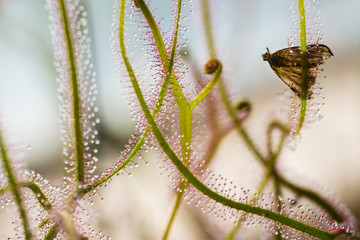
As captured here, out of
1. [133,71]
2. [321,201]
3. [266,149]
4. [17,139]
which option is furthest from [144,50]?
[321,201]

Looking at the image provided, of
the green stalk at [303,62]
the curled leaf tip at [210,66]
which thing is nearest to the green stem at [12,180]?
the curled leaf tip at [210,66]

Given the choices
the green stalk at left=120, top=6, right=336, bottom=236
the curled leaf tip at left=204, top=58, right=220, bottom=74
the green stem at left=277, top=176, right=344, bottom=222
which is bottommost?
the green stem at left=277, top=176, right=344, bottom=222

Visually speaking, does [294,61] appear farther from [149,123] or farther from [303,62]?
[149,123]

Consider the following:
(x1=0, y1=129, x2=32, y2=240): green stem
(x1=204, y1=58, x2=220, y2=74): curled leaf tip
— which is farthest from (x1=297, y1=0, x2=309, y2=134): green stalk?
(x1=0, y1=129, x2=32, y2=240): green stem

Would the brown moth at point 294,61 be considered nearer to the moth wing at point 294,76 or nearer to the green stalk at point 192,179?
the moth wing at point 294,76

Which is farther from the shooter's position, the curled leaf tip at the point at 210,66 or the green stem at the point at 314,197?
the green stem at the point at 314,197

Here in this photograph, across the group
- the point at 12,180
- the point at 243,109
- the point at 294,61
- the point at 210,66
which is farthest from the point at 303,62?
the point at 12,180

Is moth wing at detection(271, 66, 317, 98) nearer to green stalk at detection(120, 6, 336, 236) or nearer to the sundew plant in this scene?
the sundew plant

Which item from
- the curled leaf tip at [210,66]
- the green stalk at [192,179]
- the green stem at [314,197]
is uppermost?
the curled leaf tip at [210,66]
